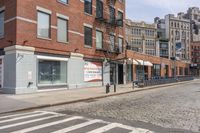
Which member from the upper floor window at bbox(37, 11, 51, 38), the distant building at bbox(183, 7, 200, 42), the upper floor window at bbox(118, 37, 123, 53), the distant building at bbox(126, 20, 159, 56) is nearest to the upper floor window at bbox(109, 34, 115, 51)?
the upper floor window at bbox(118, 37, 123, 53)

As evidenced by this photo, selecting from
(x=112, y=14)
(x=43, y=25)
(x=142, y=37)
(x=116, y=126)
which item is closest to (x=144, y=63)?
(x=112, y=14)

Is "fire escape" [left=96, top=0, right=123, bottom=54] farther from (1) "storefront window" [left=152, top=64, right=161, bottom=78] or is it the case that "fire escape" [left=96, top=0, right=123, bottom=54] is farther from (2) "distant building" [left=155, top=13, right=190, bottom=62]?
(2) "distant building" [left=155, top=13, right=190, bottom=62]

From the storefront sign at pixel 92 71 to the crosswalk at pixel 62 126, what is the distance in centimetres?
1986

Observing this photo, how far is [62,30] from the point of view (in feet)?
90.8

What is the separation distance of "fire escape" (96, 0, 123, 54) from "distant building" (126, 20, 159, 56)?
212ft

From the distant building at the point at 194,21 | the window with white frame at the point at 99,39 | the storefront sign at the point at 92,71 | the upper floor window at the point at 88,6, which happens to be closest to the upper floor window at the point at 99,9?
the upper floor window at the point at 88,6

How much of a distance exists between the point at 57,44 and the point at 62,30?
1.81 meters

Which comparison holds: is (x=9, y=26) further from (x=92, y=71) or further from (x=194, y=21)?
(x=194, y=21)

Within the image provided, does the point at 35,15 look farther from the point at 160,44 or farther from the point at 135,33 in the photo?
the point at 160,44

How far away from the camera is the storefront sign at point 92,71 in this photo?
1235 inches

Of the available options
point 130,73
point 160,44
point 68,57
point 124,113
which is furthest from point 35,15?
point 160,44

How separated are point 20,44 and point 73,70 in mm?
7562

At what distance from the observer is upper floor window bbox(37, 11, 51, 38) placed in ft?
81.3

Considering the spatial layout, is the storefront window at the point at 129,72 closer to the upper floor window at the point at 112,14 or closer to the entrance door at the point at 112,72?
the entrance door at the point at 112,72
